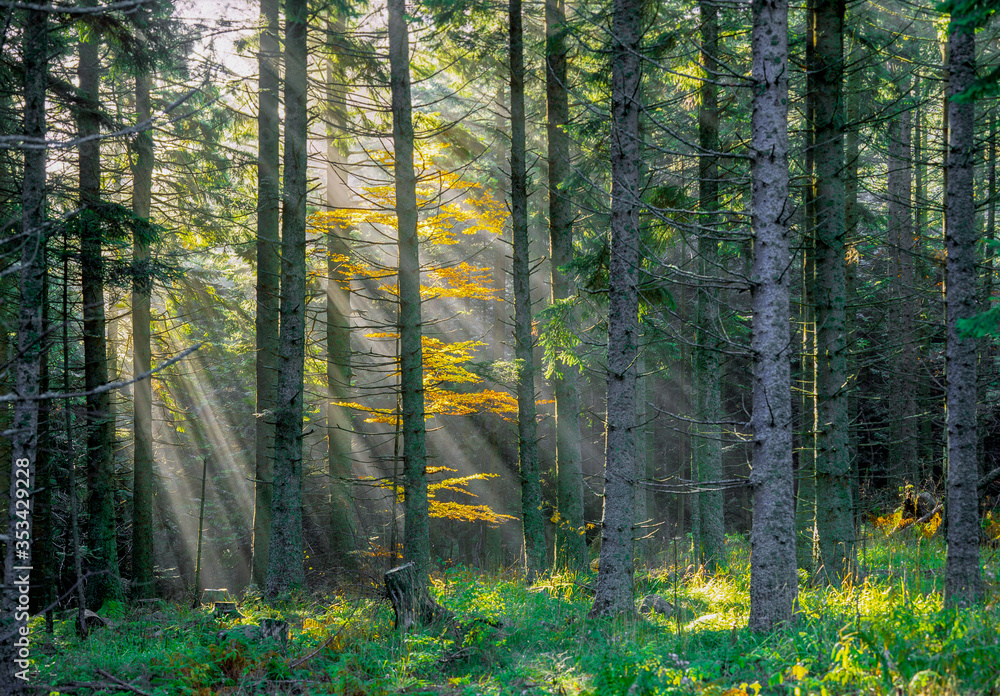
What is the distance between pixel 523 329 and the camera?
39.1 ft

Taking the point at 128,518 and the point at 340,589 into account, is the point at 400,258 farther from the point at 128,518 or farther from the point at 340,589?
the point at 128,518

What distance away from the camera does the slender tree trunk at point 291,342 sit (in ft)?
31.3

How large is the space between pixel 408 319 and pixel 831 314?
20.3 ft

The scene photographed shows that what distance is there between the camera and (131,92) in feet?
41.5

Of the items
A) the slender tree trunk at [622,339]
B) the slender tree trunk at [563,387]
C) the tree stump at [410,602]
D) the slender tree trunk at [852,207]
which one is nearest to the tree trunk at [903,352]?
the slender tree trunk at [852,207]

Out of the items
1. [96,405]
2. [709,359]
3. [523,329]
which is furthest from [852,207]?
[96,405]

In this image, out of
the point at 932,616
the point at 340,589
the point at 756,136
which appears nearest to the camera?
the point at 932,616

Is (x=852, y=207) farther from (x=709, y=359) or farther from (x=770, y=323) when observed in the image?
(x=770, y=323)

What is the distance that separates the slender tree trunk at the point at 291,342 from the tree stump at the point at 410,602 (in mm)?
2957

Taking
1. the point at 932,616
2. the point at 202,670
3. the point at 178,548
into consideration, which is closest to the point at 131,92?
the point at 202,670

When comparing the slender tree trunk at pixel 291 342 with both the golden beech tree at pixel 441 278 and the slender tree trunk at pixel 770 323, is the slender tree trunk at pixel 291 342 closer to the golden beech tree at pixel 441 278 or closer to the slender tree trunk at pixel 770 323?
the golden beech tree at pixel 441 278

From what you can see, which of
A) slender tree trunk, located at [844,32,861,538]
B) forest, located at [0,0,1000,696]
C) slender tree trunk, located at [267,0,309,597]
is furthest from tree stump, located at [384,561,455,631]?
slender tree trunk, located at [844,32,861,538]

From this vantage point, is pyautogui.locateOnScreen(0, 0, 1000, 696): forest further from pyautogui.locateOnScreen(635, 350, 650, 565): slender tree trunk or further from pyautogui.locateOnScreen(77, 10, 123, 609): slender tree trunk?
pyautogui.locateOnScreen(635, 350, 650, 565): slender tree trunk

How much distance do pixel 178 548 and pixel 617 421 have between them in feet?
54.6
